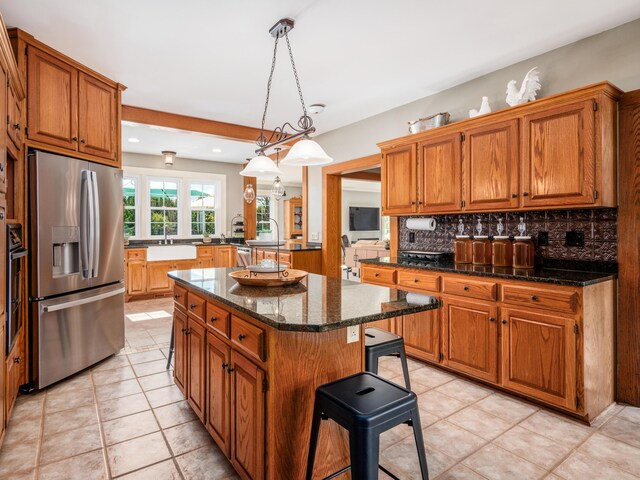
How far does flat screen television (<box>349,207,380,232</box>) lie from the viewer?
1201cm

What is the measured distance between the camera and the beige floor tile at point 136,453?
1886 mm

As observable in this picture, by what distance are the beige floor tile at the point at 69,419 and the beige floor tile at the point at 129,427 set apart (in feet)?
0.48

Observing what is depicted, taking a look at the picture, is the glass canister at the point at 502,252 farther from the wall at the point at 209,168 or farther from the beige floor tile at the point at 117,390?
the wall at the point at 209,168

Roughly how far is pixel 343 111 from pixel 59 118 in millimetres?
2859

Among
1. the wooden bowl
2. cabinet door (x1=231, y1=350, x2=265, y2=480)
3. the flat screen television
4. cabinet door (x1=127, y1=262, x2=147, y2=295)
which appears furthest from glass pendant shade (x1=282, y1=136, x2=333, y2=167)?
the flat screen television

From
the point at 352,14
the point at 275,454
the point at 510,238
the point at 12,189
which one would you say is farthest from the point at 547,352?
the point at 12,189

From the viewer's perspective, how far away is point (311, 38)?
9.00ft

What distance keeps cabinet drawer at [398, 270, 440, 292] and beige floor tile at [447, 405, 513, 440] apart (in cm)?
96

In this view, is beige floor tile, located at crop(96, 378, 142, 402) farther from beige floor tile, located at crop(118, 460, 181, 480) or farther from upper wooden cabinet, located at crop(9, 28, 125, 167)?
upper wooden cabinet, located at crop(9, 28, 125, 167)

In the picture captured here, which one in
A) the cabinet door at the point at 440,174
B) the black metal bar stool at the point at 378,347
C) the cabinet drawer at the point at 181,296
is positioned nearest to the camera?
the black metal bar stool at the point at 378,347

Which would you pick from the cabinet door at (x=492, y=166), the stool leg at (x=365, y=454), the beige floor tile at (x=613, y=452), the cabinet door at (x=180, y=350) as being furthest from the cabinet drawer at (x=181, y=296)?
the beige floor tile at (x=613, y=452)

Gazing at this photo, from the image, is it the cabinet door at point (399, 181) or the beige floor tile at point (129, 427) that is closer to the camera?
the beige floor tile at point (129, 427)

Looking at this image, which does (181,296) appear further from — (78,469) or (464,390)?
(464,390)

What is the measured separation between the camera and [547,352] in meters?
2.36
